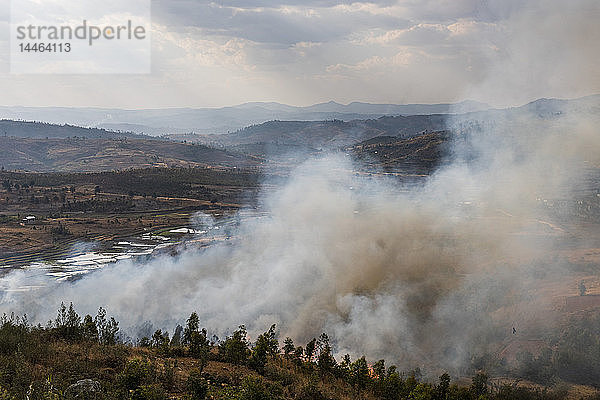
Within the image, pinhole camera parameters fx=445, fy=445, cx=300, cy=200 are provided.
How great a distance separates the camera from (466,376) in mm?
26594

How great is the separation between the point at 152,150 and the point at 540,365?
610 ft

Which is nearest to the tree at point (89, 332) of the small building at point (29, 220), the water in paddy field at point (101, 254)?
the water in paddy field at point (101, 254)

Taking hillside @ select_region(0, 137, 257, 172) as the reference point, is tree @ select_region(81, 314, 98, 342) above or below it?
below

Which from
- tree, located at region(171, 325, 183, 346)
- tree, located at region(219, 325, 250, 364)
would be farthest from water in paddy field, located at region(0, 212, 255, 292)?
tree, located at region(219, 325, 250, 364)

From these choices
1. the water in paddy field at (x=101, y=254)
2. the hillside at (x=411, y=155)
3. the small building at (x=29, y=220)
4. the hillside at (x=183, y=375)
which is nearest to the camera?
the hillside at (x=183, y=375)

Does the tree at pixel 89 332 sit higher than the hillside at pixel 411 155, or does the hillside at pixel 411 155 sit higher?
the hillside at pixel 411 155

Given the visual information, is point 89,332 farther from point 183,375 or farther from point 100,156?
point 100,156

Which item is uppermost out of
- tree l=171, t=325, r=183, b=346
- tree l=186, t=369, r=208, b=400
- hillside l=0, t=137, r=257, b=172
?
hillside l=0, t=137, r=257, b=172

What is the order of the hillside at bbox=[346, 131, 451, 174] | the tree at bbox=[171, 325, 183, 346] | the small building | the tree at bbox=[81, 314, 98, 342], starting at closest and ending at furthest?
the tree at bbox=[81, 314, 98, 342] < the tree at bbox=[171, 325, 183, 346] < the small building < the hillside at bbox=[346, 131, 451, 174]

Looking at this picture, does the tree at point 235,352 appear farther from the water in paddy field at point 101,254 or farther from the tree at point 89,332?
the water in paddy field at point 101,254

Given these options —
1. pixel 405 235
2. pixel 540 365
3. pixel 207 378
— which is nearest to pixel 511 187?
pixel 405 235

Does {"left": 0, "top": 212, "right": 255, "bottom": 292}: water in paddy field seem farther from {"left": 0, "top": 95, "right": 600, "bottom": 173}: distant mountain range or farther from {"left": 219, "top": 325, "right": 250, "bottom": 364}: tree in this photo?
{"left": 0, "top": 95, "right": 600, "bottom": 173}: distant mountain range

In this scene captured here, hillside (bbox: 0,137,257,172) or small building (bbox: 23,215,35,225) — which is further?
hillside (bbox: 0,137,257,172)

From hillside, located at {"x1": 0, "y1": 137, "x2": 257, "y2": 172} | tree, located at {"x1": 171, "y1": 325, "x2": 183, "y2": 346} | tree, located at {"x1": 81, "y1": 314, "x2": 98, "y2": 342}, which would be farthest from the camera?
hillside, located at {"x1": 0, "y1": 137, "x2": 257, "y2": 172}
